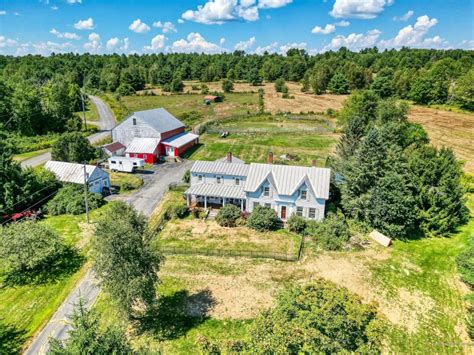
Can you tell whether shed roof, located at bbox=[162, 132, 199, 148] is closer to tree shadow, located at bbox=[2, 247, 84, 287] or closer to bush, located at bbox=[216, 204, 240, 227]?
bush, located at bbox=[216, 204, 240, 227]

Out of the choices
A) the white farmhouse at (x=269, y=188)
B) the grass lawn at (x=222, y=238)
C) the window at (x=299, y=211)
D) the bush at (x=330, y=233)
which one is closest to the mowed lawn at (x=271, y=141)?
the white farmhouse at (x=269, y=188)

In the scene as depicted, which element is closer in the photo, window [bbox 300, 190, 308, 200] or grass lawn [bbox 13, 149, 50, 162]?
window [bbox 300, 190, 308, 200]

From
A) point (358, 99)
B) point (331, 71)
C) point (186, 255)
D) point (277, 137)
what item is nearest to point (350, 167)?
point (186, 255)

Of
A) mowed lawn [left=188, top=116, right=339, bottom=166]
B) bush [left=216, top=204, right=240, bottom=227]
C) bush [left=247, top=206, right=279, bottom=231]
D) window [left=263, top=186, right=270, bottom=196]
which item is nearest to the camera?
bush [left=247, top=206, right=279, bottom=231]

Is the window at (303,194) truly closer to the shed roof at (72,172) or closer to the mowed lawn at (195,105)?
the shed roof at (72,172)

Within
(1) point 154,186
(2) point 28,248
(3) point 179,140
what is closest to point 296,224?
(1) point 154,186

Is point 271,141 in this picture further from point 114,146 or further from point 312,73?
point 312,73

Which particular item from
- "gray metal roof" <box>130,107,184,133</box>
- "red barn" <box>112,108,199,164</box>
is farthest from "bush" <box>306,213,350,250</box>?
"gray metal roof" <box>130,107,184,133</box>
